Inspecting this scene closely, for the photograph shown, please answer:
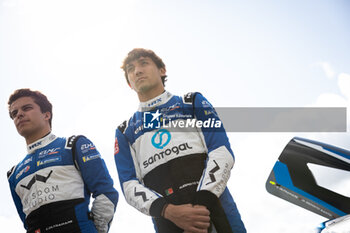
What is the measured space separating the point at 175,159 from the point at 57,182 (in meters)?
1.40

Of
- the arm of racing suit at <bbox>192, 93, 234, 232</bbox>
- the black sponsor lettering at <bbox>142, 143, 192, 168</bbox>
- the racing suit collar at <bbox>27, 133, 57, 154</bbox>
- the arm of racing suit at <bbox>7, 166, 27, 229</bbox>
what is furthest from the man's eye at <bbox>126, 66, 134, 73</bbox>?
the arm of racing suit at <bbox>7, 166, 27, 229</bbox>

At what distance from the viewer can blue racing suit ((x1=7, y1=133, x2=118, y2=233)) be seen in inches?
117

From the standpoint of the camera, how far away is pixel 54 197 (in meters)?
3.05

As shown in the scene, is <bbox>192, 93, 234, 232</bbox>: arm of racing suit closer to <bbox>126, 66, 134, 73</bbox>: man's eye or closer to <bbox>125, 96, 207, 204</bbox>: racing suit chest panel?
<bbox>125, 96, 207, 204</bbox>: racing suit chest panel

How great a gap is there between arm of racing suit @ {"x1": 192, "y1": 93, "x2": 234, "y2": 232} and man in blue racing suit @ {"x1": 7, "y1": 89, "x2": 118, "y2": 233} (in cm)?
124

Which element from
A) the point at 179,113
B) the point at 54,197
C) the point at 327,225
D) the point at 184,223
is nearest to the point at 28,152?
the point at 54,197

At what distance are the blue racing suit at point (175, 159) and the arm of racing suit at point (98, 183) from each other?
0.41 m

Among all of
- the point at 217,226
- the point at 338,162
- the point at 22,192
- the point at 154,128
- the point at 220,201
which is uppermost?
the point at 154,128

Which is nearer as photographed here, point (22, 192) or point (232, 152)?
point (232, 152)

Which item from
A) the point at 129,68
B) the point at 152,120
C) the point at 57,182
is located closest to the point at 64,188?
the point at 57,182

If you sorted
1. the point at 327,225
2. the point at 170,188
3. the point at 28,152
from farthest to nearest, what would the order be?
the point at 28,152 → the point at 170,188 → the point at 327,225

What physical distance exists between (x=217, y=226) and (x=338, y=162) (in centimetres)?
113

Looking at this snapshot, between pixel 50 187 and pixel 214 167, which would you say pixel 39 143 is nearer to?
pixel 50 187

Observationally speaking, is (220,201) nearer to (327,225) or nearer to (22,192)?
(327,225)
